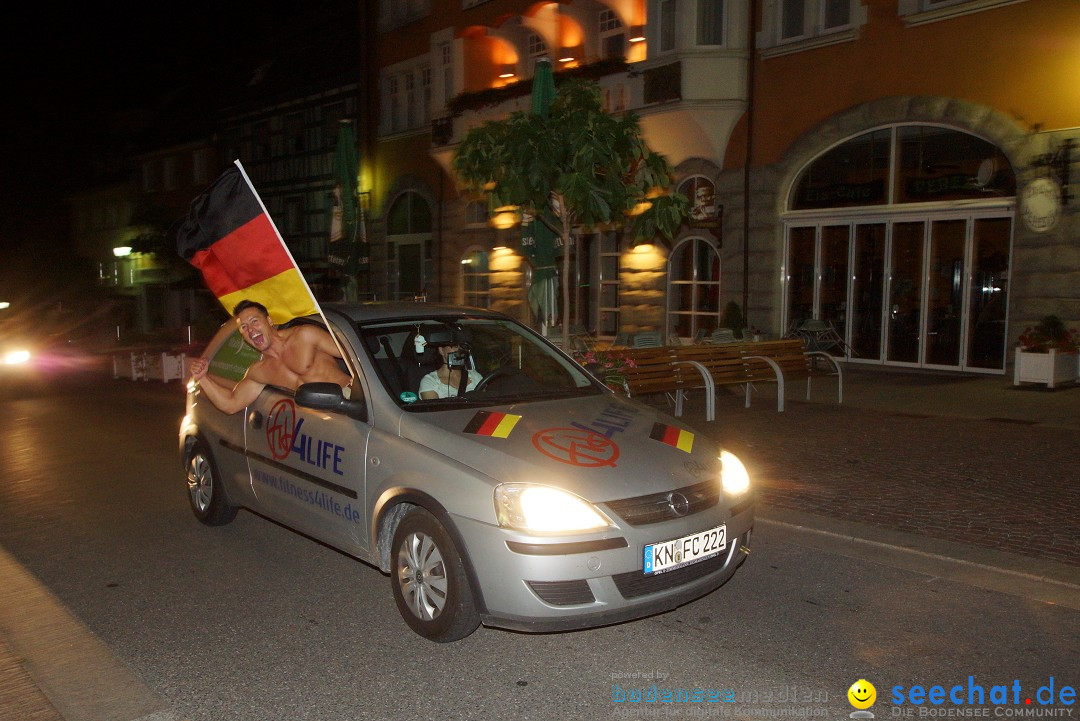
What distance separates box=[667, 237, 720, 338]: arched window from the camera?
746 inches

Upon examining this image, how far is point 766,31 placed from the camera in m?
17.3


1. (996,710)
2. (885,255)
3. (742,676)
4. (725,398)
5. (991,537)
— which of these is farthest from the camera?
(885,255)

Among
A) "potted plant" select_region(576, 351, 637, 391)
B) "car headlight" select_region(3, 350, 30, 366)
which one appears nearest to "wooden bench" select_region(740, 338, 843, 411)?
"potted plant" select_region(576, 351, 637, 391)

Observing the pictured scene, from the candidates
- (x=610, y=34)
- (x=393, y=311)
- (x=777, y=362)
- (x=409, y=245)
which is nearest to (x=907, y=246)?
(x=777, y=362)

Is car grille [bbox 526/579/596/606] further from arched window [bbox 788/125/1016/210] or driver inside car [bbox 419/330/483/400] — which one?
arched window [bbox 788/125/1016/210]

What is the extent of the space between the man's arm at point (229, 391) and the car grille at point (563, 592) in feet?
8.67

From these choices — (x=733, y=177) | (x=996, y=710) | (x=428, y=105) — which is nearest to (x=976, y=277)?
(x=733, y=177)

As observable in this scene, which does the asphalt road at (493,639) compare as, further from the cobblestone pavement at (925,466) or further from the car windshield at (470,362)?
the car windshield at (470,362)

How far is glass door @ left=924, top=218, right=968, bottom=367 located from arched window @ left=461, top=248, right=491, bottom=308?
1195 centimetres

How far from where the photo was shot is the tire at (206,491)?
6348 mm

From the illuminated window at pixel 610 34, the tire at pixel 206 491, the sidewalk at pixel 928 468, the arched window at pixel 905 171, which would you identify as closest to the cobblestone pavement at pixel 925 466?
the sidewalk at pixel 928 468

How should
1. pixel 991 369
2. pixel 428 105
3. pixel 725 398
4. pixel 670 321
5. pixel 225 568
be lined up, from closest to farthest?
pixel 225 568 → pixel 725 398 → pixel 991 369 → pixel 670 321 → pixel 428 105

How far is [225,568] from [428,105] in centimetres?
2262

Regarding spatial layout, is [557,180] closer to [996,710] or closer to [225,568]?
[225,568]
